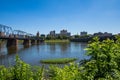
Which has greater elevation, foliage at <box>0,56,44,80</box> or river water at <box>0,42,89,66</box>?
foliage at <box>0,56,44,80</box>

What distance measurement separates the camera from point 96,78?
1040 centimetres

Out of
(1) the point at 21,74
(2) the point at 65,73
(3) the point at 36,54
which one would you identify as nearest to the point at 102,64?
(2) the point at 65,73

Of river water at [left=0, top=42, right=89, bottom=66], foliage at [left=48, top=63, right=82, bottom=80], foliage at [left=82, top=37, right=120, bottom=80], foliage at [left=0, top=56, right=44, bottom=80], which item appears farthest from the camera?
river water at [left=0, top=42, right=89, bottom=66]

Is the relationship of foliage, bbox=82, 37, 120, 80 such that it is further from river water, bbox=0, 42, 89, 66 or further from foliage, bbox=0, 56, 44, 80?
river water, bbox=0, 42, 89, 66

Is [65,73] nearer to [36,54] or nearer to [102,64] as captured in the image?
[102,64]

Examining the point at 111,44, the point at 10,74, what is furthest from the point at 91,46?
the point at 10,74

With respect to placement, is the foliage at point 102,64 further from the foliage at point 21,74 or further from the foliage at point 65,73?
the foliage at point 21,74

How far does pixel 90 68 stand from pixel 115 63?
1.17 m

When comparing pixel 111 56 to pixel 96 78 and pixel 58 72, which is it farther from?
pixel 58 72

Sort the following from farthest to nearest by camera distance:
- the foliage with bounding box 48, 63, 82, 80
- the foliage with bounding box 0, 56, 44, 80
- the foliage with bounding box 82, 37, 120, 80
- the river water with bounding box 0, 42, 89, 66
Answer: the river water with bounding box 0, 42, 89, 66 → the foliage with bounding box 82, 37, 120, 80 → the foliage with bounding box 0, 56, 44, 80 → the foliage with bounding box 48, 63, 82, 80

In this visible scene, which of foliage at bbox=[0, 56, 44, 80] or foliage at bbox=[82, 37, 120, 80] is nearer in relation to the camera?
foliage at bbox=[0, 56, 44, 80]

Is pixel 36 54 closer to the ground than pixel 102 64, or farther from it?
closer to the ground

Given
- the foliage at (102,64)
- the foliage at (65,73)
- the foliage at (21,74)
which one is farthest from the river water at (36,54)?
the foliage at (21,74)

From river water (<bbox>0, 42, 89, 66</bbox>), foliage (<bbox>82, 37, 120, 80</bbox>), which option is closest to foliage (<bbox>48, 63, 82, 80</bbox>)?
foliage (<bbox>82, 37, 120, 80</bbox>)
